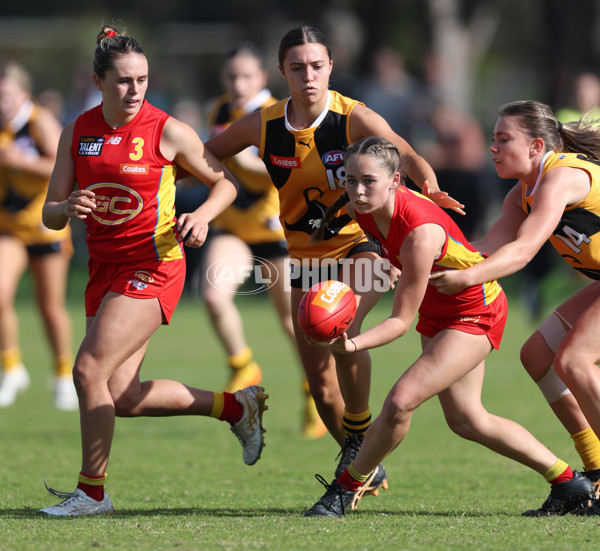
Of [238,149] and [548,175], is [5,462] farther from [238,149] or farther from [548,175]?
[548,175]

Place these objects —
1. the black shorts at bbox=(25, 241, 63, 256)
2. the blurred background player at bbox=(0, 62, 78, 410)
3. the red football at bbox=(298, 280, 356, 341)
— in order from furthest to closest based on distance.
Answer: the black shorts at bbox=(25, 241, 63, 256), the blurred background player at bbox=(0, 62, 78, 410), the red football at bbox=(298, 280, 356, 341)

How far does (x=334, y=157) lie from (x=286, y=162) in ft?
0.84

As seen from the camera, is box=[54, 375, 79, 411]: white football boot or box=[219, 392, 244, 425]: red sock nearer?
box=[219, 392, 244, 425]: red sock

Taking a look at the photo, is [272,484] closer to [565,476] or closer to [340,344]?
[340,344]

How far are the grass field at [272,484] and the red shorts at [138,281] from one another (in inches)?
42.6

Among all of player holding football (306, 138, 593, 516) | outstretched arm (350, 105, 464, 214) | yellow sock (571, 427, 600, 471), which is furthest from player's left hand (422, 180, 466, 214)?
yellow sock (571, 427, 600, 471)

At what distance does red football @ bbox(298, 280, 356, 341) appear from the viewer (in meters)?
4.56

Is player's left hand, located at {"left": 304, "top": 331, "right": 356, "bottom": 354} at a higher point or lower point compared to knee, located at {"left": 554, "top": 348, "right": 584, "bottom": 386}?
higher

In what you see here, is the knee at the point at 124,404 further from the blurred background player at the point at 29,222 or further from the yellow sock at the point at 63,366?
the yellow sock at the point at 63,366

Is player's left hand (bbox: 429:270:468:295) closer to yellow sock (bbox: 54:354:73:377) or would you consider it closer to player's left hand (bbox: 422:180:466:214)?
player's left hand (bbox: 422:180:466:214)

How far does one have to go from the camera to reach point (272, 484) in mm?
6008

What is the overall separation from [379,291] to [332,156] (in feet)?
2.46

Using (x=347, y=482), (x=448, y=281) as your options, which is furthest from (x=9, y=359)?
(x=448, y=281)

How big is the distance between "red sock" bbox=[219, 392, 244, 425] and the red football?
4.14ft
